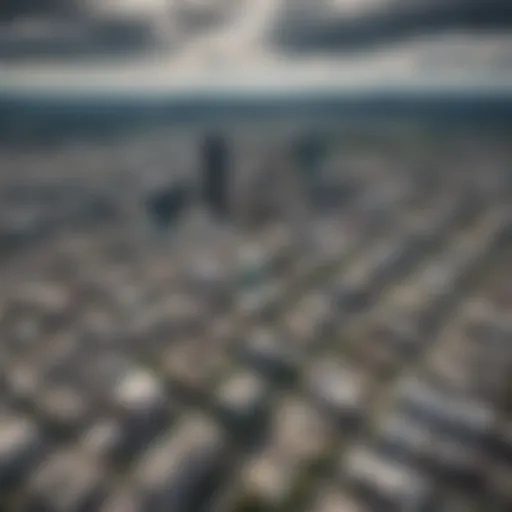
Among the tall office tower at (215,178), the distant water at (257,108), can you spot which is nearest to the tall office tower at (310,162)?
the distant water at (257,108)

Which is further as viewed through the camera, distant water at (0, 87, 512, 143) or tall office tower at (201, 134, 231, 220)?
distant water at (0, 87, 512, 143)

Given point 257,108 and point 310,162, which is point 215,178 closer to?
point 257,108

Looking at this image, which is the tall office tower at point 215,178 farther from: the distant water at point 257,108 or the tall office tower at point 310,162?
the tall office tower at point 310,162

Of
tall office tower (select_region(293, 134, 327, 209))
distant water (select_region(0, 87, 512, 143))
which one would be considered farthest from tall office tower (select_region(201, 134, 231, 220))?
tall office tower (select_region(293, 134, 327, 209))

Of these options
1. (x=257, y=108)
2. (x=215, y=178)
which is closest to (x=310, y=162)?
(x=257, y=108)

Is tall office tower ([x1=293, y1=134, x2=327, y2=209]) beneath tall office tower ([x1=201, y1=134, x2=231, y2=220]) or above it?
beneath

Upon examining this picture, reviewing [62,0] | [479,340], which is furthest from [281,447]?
[62,0]

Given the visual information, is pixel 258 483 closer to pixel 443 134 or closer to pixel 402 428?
pixel 402 428

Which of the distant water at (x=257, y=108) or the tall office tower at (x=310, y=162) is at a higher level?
the distant water at (x=257, y=108)

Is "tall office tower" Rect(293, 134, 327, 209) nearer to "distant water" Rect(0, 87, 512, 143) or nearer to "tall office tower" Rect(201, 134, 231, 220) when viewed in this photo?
"distant water" Rect(0, 87, 512, 143)

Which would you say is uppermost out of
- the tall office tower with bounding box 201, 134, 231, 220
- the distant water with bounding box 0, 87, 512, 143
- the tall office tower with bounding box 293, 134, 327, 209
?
the distant water with bounding box 0, 87, 512, 143
